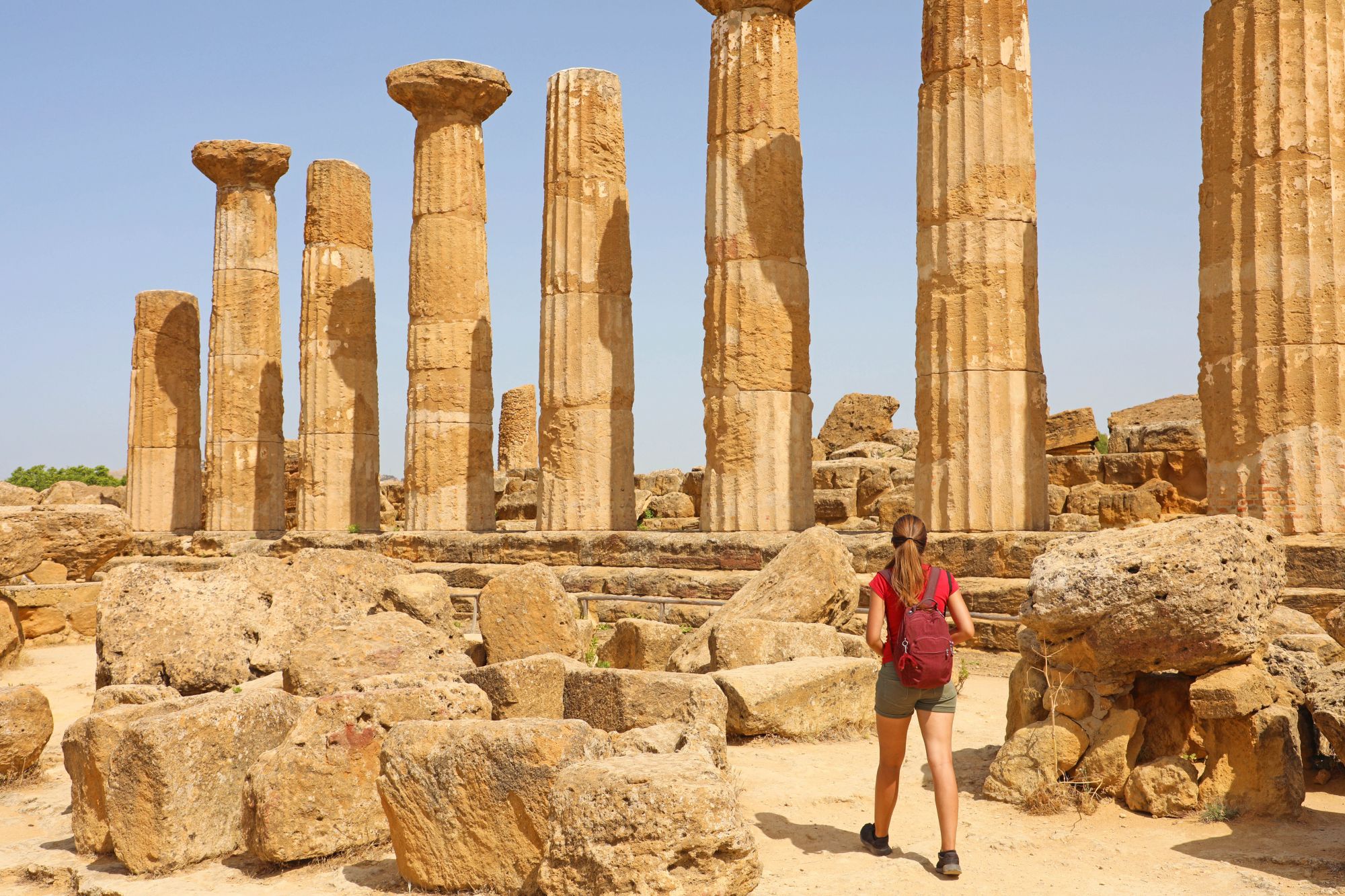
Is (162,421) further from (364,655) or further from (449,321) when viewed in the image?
(364,655)

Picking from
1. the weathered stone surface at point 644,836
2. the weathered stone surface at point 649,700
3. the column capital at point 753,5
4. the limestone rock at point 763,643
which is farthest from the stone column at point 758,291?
the weathered stone surface at point 644,836

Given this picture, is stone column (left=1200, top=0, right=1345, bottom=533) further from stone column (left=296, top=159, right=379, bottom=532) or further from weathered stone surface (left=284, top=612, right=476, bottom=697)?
stone column (left=296, top=159, right=379, bottom=532)

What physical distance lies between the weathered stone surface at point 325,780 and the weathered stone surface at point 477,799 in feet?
1.49

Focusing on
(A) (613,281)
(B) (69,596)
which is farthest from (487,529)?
(B) (69,596)

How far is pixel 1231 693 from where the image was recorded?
5.44m

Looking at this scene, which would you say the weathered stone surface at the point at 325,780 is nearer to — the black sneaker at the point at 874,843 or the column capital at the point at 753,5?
the black sneaker at the point at 874,843

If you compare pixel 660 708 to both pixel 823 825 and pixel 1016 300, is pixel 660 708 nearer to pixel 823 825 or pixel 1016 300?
pixel 823 825

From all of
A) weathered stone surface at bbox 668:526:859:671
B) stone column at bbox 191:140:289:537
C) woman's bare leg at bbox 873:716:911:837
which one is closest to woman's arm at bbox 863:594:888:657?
woman's bare leg at bbox 873:716:911:837

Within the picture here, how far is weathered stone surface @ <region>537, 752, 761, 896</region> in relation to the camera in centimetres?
413

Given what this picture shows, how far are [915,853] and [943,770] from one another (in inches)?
19.6

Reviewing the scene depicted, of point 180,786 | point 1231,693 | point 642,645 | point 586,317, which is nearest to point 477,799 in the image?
point 180,786

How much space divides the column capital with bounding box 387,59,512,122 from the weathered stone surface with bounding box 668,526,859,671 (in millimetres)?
9326

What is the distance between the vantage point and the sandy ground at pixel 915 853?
477 cm

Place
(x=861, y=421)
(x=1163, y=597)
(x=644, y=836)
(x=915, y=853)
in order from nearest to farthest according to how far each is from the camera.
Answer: (x=644, y=836) → (x=915, y=853) → (x=1163, y=597) → (x=861, y=421)
